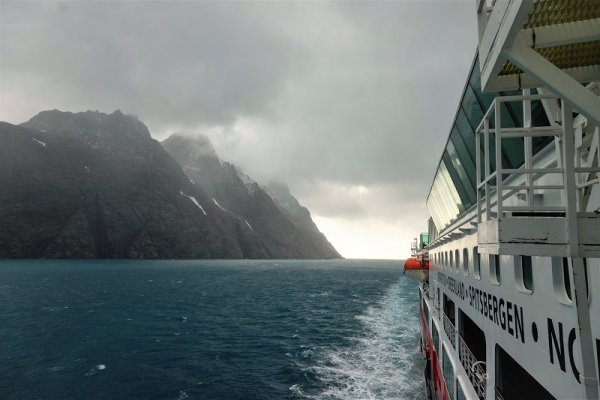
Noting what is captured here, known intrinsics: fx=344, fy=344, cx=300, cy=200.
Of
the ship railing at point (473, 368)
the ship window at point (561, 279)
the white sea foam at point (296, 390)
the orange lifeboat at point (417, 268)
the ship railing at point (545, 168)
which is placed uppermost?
the ship railing at point (545, 168)

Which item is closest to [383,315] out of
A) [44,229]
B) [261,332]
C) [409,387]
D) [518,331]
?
[261,332]

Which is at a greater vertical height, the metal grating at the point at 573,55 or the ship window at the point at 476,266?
the metal grating at the point at 573,55

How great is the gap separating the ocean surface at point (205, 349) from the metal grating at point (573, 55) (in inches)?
791

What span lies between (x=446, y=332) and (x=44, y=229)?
210 meters

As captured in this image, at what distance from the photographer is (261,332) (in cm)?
3662

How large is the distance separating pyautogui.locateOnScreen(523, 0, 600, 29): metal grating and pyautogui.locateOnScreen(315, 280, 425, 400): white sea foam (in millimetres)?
→ 20820

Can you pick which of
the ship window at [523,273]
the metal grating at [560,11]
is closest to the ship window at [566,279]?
the ship window at [523,273]

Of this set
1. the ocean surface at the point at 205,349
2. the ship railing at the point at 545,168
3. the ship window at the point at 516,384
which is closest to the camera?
the ship railing at the point at 545,168

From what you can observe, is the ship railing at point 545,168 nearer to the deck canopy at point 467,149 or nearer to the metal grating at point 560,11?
the metal grating at point 560,11

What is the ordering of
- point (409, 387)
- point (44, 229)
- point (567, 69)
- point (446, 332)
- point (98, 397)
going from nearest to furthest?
1. point (567, 69)
2. point (446, 332)
3. point (98, 397)
4. point (409, 387)
5. point (44, 229)

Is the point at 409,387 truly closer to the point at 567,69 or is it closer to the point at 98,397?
the point at 98,397

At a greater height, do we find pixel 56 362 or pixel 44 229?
pixel 44 229

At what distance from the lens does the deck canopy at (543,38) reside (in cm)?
354

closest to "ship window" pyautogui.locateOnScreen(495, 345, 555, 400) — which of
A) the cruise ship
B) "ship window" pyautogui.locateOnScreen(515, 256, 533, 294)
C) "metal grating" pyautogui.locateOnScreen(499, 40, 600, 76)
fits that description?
the cruise ship
